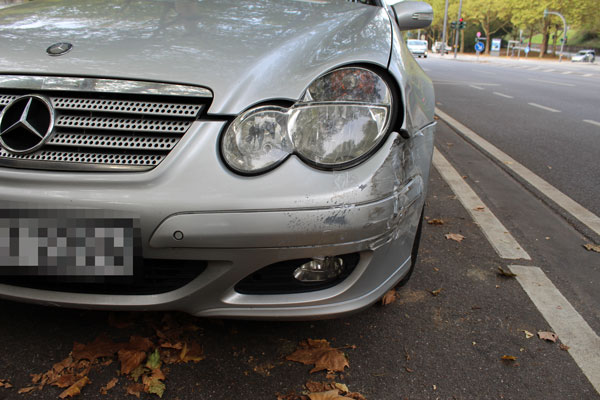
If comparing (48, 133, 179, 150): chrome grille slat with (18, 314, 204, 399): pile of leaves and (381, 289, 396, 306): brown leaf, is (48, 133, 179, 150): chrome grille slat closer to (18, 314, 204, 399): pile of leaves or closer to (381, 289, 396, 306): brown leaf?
(18, 314, 204, 399): pile of leaves

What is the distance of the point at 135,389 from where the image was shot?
5.78ft

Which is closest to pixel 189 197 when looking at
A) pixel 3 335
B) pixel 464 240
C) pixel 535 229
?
pixel 3 335

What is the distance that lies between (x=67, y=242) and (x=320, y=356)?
37.5 inches

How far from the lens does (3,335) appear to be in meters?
2.01

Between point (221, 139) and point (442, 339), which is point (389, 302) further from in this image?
point (221, 139)

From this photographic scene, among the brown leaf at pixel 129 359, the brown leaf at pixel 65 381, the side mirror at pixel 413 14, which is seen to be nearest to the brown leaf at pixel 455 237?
the side mirror at pixel 413 14

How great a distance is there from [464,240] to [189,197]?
6.92 ft

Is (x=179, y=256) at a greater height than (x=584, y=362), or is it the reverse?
(x=179, y=256)

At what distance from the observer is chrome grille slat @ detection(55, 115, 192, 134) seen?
5.39 ft

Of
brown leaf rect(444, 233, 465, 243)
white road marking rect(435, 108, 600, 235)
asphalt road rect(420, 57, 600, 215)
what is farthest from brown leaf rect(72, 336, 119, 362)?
asphalt road rect(420, 57, 600, 215)

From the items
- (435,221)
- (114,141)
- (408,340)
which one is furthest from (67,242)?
(435,221)

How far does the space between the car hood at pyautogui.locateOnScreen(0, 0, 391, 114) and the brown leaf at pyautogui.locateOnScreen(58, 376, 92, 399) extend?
0.98 meters

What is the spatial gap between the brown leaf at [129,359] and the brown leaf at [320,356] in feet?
1.71

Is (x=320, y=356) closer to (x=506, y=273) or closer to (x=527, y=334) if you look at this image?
(x=527, y=334)
